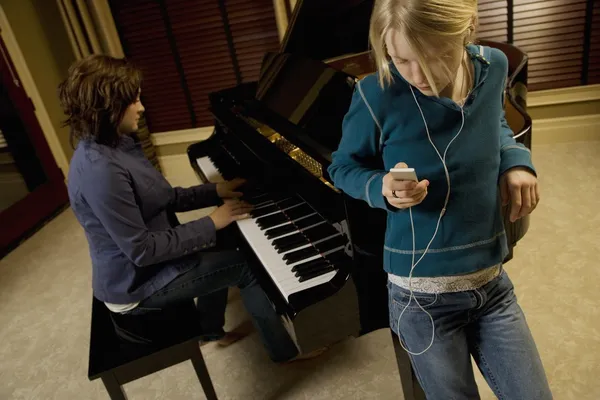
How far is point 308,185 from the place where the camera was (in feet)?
4.71

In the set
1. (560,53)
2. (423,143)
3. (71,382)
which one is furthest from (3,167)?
(560,53)

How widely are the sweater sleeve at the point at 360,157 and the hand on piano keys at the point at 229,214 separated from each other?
717mm

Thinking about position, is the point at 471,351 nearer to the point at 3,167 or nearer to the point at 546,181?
the point at 546,181

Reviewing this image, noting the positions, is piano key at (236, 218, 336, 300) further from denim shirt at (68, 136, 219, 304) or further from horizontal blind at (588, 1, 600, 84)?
horizontal blind at (588, 1, 600, 84)

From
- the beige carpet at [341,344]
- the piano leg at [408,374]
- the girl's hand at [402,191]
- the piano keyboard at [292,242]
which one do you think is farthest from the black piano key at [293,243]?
the beige carpet at [341,344]

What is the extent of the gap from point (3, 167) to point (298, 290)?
345 centimetres

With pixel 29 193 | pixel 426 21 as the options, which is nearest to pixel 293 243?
pixel 426 21

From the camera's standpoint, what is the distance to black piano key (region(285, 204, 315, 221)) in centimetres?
152

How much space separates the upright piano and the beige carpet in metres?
0.63

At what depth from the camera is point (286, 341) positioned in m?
1.92

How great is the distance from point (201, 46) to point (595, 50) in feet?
9.00

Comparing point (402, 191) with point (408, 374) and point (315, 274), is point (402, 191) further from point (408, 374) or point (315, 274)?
point (408, 374)

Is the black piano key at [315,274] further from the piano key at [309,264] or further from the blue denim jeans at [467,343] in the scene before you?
the blue denim jeans at [467,343]

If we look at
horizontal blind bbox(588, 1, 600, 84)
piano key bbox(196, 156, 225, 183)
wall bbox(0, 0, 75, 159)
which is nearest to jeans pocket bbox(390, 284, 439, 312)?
piano key bbox(196, 156, 225, 183)
